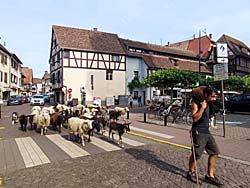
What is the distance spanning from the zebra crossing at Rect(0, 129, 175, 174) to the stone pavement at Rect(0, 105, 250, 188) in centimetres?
48

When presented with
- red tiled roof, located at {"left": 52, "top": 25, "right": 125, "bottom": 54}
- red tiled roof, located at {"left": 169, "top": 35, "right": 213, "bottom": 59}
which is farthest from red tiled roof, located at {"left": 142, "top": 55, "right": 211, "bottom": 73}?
red tiled roof, located at {"left": 52, "top": 25, "right": 125, "bottom": 54}

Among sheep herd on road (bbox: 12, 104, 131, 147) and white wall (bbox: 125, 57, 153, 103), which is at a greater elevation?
white wall (bbox: 125, 57, 153, 103)

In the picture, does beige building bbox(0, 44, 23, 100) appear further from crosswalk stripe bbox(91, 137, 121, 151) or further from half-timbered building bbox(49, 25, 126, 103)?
crosswalk stripe bbox(91, 137, 121, 151)

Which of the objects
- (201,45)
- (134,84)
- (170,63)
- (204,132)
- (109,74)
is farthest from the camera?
(201,45)

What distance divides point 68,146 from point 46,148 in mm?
731

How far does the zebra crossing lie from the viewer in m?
6.84

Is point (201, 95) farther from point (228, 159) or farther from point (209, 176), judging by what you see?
point (228, 159)

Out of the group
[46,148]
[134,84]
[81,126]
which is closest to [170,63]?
[134,84]

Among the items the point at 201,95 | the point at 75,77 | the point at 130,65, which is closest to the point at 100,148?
the point at 201,95

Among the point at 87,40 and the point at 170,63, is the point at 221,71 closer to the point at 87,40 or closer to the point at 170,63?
the point at 87,40

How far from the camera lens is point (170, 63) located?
4559 cm

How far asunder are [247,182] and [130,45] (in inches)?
1571

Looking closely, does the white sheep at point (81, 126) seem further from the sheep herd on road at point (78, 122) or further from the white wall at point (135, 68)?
the white wall at point (135, 68)

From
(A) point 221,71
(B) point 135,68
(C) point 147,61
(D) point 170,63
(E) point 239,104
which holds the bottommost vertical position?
(E) point 239,104
